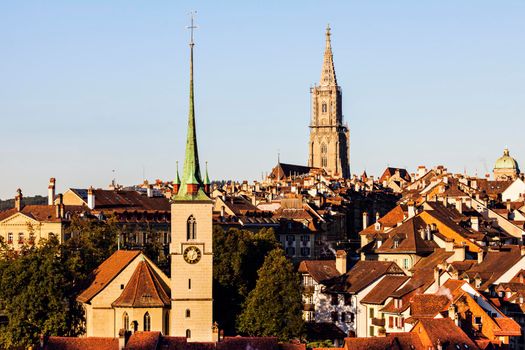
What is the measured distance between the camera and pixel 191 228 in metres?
93.8

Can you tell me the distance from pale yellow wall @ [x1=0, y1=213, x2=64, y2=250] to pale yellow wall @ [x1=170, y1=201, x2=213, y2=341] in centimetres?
4692

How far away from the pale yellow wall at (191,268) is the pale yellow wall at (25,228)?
4692 cm

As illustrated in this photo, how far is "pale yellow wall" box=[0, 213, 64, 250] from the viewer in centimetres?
13925

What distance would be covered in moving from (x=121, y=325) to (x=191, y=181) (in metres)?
11.5

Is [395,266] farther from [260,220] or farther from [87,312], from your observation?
[260,220]

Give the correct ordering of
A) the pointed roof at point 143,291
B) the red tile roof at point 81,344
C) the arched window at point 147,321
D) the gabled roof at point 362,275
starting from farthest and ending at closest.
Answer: the gabled roof at point 362,275 < the pointed roof at point 143,291 < the arched window at point 147,321 < the red tile roof at point 81,344

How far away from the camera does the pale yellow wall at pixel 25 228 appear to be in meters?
139

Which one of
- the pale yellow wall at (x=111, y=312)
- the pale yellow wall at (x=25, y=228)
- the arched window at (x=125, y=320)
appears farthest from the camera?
the pale yellow wall at (x=25, y=228)

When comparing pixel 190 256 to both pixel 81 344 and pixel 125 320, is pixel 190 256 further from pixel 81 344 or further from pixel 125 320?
pixel 81 344

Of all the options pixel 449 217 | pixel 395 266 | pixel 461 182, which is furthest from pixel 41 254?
pixel 461 182

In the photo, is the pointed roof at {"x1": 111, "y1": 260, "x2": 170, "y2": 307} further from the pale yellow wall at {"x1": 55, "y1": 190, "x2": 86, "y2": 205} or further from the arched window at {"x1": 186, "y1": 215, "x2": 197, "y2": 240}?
the pale yellow wall at {"x1": 55, "y1": 190, "x2": 86, "y2": 205}

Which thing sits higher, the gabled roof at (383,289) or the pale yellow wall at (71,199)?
the pale yellow wall at (71,199)

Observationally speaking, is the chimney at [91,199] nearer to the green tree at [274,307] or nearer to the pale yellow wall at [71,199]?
the pale yellow wall at [71,199]

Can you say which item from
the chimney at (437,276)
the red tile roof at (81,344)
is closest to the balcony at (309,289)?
the chimney at (437,276)
